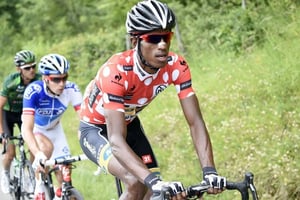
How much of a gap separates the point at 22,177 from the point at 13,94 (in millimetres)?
1147

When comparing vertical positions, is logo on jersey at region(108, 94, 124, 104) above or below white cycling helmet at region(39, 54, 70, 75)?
below

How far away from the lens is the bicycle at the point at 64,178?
5.90 meters

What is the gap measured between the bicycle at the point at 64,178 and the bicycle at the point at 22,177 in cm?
126

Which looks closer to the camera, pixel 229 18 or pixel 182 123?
pixel 182 123

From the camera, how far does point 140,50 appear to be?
14.0ft

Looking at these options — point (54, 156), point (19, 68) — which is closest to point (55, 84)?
point (54, 156)

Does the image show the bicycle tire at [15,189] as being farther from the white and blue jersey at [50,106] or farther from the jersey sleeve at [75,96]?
the jersey sleeve at [75,96]

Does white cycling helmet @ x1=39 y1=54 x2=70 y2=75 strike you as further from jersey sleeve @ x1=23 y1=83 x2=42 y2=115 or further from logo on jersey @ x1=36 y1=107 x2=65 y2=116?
logo on jersey @ x1=36 y1=107 x2=65 y2=116

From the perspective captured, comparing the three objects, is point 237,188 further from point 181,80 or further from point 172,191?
point 181,80

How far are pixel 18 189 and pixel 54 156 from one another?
4.71ft

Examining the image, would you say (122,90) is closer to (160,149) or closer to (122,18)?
(160,149)

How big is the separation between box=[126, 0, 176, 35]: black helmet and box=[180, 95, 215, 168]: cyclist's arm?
0.64 metres

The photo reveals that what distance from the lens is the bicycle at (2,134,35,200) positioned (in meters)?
7.69

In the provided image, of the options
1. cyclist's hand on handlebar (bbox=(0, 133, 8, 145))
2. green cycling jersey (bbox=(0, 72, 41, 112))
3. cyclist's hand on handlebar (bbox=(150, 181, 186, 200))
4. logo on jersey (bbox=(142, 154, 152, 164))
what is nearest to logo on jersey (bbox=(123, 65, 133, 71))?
logo on jersey (bbox=(142, 154, 152, 164))
